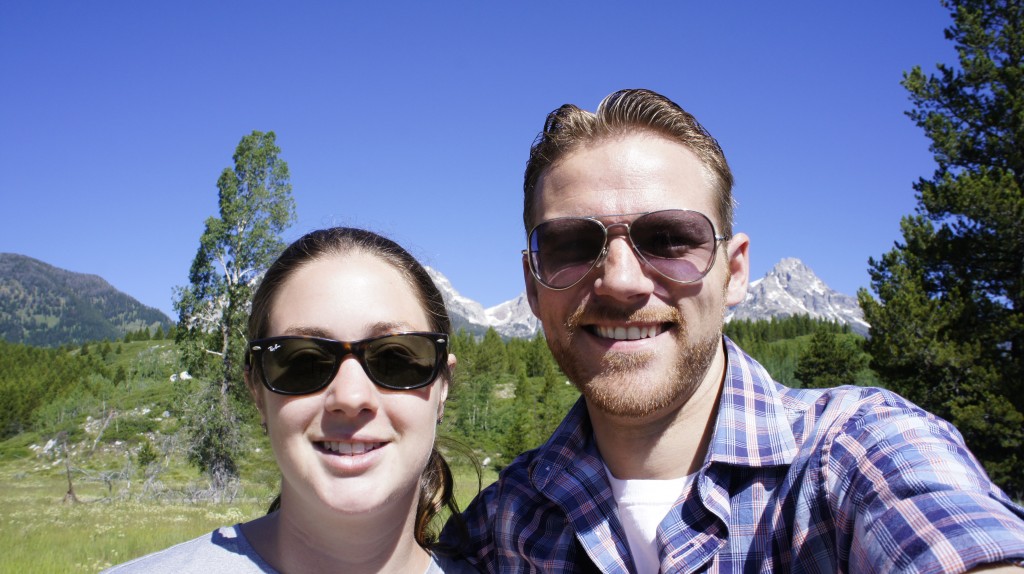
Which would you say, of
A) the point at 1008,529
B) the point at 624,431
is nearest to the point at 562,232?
the point at 624,431

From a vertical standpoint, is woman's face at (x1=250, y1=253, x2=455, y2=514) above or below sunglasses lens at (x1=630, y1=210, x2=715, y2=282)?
below

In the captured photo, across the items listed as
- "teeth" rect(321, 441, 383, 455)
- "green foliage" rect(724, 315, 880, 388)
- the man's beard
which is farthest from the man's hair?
"green foliage" rect(724, 315, 880, 388)

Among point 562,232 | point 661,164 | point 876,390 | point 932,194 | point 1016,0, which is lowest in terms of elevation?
point 876,390

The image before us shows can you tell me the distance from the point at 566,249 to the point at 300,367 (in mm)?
1056

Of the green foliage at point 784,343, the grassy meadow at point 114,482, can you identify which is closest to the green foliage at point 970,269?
the grassy meadow at point 114,482

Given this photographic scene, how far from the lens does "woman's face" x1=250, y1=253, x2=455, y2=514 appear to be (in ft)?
7.03

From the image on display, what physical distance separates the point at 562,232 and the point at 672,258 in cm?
42

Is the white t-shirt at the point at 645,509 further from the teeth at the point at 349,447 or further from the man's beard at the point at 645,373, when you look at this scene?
the teeth at the point at 349,447

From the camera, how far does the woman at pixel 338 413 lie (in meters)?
2.16

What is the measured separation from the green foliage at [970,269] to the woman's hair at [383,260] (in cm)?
2070

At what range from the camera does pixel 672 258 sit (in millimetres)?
2453

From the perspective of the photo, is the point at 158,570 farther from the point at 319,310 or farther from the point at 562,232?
the point at 562,232

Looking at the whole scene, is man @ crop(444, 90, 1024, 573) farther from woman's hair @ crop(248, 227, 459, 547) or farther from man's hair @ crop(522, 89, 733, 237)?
woman's hair @ crop(248, 227, 459, 547)

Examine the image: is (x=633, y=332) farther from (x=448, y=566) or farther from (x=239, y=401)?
(x=239, y=401)
